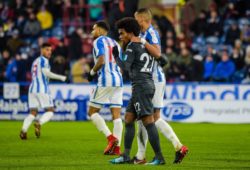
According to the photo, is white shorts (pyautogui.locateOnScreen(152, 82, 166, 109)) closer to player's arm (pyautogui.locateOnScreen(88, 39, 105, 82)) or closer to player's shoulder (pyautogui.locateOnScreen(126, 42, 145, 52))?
player's shoulder (pyautogui.locateOnScreen(126, 42, 145, 52))

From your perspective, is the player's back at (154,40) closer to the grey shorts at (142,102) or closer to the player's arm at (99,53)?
the grey shorts at (142,102)

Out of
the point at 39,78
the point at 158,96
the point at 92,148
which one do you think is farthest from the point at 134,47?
the point at 39,78

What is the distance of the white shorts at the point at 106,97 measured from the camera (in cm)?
1568

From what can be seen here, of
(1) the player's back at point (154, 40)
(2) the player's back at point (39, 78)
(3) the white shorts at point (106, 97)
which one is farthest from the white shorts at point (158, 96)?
(2) the player's back at point (39, 78)

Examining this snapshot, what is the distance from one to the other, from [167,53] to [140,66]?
1591 cm

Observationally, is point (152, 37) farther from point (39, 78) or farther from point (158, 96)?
point (39, 78)

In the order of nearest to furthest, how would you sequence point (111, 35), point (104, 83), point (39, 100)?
point (104, 83)
point (39, 100)
point (111, 35)

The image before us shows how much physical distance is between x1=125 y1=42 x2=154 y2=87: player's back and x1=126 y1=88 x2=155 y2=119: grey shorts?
→ 5.0 inches

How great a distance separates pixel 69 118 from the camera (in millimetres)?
27125

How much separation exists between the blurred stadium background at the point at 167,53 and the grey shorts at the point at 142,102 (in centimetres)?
857

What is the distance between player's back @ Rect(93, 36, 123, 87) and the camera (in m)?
15.6

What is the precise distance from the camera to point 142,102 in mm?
12219

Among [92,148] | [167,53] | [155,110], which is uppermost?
[167,53]

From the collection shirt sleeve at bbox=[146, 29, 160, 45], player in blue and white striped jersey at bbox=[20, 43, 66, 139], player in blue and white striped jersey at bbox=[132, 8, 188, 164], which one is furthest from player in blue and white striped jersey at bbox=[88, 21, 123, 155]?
player in blue and white striped jersey at bbox=[20, 43, 66, 139]
